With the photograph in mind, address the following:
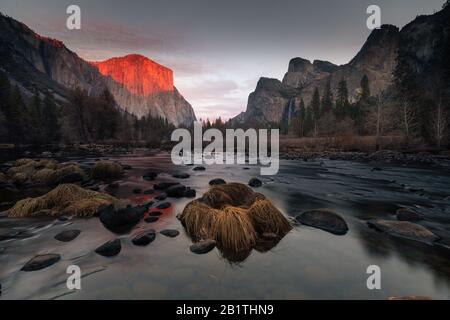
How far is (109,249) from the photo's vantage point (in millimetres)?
5828

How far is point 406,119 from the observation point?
4047 centimetres

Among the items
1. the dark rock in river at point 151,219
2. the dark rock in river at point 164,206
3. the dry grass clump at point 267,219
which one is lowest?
the dark rock in river at point 151,219

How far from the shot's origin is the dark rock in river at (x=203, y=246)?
5.86m

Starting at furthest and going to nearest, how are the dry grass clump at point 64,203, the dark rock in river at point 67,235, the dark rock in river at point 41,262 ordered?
the dry grass clump at point 64,203
the dark rock in river at point 67,235
the dark rock in river at point 41,262

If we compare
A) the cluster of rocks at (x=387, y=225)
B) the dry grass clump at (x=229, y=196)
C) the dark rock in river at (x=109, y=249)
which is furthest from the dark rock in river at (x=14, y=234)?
the cluster of rocks at (x=387, y=225)

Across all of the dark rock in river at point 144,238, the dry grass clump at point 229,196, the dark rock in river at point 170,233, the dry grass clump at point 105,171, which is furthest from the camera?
the dry grass clump at point 105,171

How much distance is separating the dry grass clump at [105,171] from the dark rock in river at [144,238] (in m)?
12.8

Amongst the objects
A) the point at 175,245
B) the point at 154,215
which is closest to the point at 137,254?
the point at 175,245

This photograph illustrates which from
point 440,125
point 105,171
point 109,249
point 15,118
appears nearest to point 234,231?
point 109,249

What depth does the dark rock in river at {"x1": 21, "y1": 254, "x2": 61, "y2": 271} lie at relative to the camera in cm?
507

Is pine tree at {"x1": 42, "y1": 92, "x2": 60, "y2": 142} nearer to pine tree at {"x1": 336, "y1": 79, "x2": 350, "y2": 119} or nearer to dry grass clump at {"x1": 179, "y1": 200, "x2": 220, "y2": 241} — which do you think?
dry grass clump at {"x1": 179, "y1": 200, "x2": 220, "y2": 241}

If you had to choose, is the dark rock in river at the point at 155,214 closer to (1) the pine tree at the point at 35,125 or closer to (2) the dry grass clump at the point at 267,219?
(2) the dry grass clump at the point at 267,219

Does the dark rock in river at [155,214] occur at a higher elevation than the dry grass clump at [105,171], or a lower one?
lower

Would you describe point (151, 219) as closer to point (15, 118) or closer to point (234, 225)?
point (234, 225)
